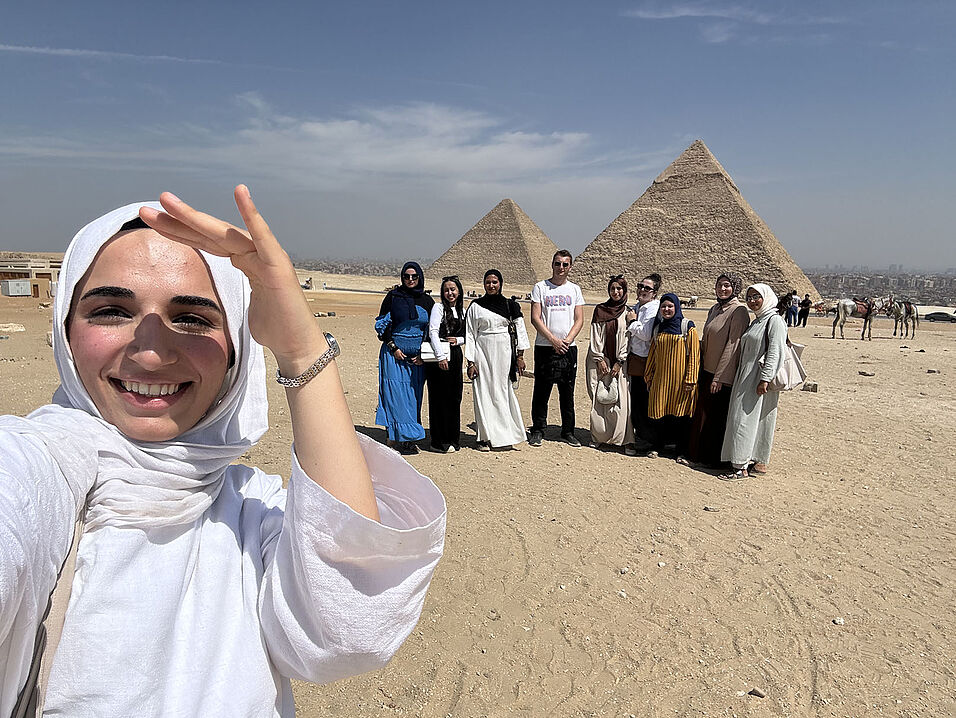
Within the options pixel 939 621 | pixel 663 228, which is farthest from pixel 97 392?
pixel 663 228

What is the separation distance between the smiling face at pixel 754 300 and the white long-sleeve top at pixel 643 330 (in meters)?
0.87

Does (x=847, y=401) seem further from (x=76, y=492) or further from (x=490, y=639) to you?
(x=76, y=492)

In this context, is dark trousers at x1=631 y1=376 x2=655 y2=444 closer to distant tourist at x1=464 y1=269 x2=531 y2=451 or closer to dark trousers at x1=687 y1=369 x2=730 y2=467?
dark trousers at x1=687 y1=369 x2=730 y2=467

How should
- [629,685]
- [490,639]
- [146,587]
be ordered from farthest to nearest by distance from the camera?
[490,639] < [629,685] < [146,587]

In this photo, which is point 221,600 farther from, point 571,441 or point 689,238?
point 689,238

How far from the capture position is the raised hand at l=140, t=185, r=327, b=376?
30.4 inches

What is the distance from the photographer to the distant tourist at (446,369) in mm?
5648

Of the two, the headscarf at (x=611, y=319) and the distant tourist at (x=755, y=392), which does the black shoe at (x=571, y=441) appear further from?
the distant tourist at (x=755, y=392)

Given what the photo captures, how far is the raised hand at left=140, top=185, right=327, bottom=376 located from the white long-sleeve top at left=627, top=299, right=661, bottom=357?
5255mm

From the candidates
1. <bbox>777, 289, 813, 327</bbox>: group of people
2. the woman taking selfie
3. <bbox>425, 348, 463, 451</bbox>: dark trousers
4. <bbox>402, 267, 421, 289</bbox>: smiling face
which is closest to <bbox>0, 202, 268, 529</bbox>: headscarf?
the woman taking selfie

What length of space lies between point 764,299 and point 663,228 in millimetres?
72618

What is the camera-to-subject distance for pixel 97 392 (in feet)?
3.05

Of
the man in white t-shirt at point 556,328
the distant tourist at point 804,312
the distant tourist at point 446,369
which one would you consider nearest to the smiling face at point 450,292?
the distant tourist at point 446,369

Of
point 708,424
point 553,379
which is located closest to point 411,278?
point 553,379
